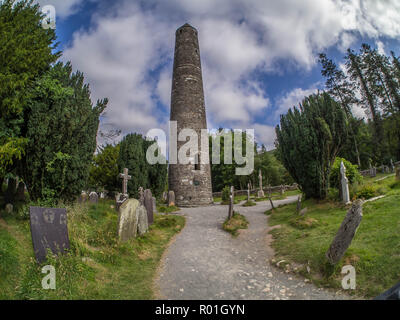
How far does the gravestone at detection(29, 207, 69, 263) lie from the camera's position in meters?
4.84

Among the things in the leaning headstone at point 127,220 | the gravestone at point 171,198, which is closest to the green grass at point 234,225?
the leaning headstone at point 127,220

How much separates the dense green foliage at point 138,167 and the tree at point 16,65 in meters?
8.49

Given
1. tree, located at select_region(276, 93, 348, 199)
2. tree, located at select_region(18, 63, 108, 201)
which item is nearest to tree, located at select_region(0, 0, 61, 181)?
tree, located at select_region(18, 63, 108, 201)

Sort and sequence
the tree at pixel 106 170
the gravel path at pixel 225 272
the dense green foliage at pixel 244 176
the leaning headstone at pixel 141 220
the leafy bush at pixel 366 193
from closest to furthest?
the gravel path at pixel 225 272 → the leaning headstone at pixel 141 220 → the leafy bush at pixel 366 193 → the tree at pixel 106 170 → the dense green foliage at pixel 244 176

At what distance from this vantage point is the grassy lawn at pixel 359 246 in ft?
14.2

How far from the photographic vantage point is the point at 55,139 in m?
7.74

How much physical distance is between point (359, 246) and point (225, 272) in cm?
314

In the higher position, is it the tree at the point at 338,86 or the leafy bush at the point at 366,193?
the tree at the point at 338,86

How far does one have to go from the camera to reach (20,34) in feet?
23.9

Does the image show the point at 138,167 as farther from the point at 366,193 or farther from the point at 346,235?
the point at 346,235

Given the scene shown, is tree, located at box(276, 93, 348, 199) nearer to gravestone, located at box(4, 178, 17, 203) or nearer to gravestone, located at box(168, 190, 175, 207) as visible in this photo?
gravestone, located at box(168, 190, 175, 207)

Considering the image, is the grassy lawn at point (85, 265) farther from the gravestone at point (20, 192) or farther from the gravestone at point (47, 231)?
the gravestone at point (20, 192)
